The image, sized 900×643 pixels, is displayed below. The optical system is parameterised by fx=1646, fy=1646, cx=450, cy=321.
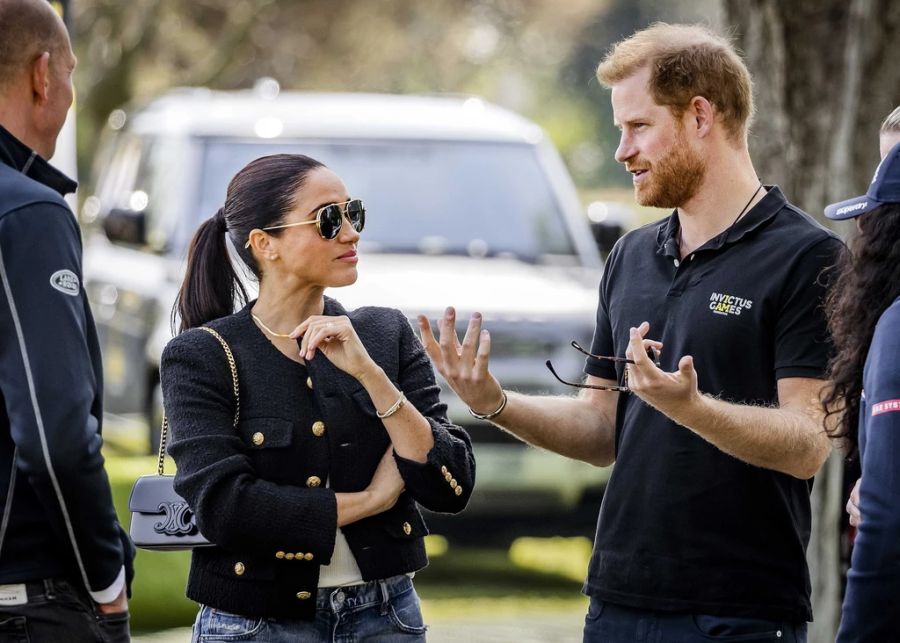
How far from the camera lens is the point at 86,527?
3777mm

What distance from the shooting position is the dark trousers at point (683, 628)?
3.85 metres

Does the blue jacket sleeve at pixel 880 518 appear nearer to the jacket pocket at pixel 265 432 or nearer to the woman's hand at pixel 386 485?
the woman's hand at pixel 386 485

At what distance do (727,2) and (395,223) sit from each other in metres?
3.31

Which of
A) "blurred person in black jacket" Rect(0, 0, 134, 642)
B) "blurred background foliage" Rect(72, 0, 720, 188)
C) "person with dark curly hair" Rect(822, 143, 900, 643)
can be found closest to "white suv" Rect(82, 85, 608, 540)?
"blurred person in black jacket" Rect(0, 0, 134, 642)

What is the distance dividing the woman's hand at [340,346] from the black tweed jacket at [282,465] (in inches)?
6.9

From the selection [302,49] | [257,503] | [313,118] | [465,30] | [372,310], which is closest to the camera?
[257,503]

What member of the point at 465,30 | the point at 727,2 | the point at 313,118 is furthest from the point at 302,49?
the point at 727,2

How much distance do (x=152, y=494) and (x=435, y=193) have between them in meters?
5.84

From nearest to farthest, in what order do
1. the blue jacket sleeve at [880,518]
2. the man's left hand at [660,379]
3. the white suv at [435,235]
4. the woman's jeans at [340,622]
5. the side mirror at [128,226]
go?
the blue jacket sleeve at [880,518] < the man's left hand at [660,379] < the woman's jeans at [340,622] < the white suv at [435,235] < the side mirror at [128,226]

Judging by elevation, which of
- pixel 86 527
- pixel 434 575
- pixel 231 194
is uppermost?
pixel 231 194

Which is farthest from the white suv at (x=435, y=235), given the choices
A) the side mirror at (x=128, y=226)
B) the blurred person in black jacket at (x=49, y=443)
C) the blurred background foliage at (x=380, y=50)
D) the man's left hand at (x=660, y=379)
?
the blurred background foliage at (x=380, y=50)

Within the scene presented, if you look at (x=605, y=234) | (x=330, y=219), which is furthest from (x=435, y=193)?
(x=330, y=219)

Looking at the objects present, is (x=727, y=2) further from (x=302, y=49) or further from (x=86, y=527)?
(x=302, y=49)

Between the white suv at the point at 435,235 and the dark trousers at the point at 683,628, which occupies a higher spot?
the white suv at the point at 435,235
